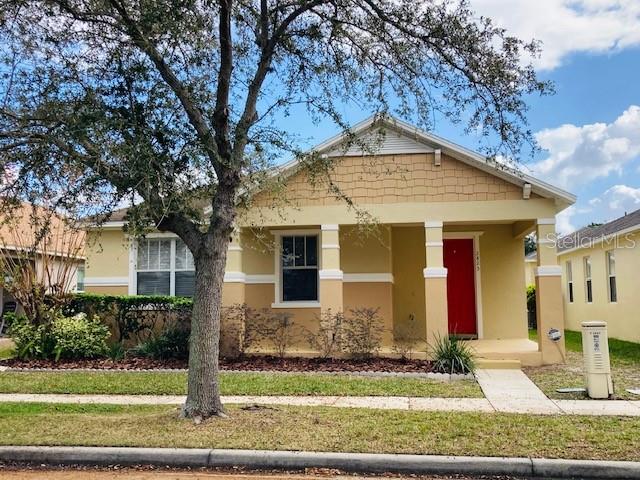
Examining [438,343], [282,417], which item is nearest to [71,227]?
[282,417]

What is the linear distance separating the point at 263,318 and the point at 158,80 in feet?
21.9

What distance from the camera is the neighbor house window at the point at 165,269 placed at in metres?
16.6

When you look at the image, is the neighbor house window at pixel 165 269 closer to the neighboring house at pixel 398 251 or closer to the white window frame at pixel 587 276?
the neighboring house at pixel 398 251

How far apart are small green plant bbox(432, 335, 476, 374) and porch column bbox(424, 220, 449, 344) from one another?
832mm

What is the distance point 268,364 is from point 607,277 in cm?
1188

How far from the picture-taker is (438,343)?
12.8m

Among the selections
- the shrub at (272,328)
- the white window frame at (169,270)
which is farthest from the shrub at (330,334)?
the white window frame at (169,270)

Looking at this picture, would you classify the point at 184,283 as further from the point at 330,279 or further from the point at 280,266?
the point at 330,279

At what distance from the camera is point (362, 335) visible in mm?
13297

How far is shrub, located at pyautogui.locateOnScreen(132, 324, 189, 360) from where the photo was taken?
13.7 m

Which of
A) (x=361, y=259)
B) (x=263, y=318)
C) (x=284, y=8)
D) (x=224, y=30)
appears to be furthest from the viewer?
(x=361, y=259)

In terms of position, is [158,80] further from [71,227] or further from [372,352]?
[372,352]

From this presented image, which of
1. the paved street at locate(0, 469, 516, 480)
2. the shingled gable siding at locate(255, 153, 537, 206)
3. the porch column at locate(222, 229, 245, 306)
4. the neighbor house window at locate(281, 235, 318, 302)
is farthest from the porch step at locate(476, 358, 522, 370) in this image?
the paved street at locate(0, 469, 516, 480)

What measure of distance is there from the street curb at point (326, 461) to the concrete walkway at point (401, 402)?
250 cm
